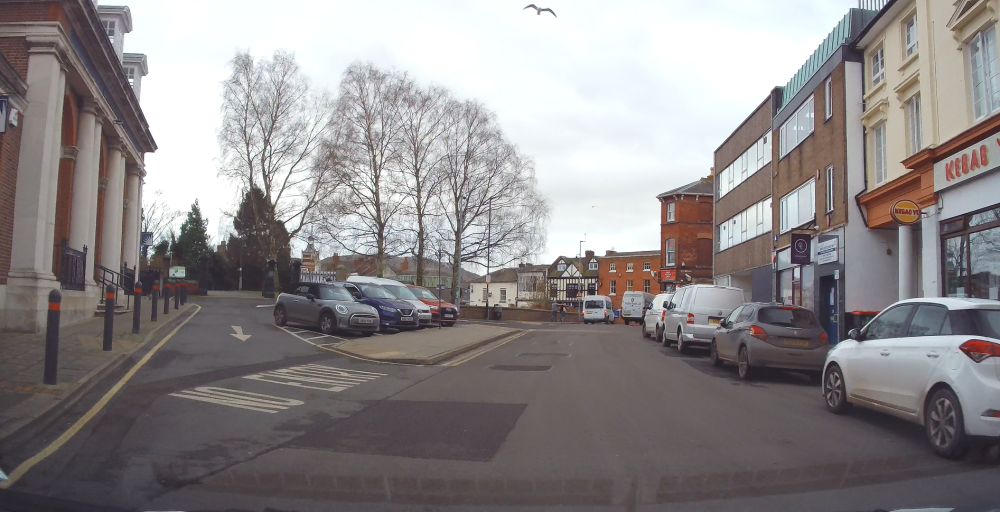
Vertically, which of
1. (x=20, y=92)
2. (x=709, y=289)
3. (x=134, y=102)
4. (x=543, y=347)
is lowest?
(x=543, y=347)

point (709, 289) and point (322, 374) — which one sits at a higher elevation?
point (709, 289)

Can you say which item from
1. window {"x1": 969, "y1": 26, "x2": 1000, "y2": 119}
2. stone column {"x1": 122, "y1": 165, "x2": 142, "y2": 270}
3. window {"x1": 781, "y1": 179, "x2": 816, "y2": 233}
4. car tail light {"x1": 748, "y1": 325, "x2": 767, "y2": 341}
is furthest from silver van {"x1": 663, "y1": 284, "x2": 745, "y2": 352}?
stone column {"x1": 122, "y1": 165, "x2": 142, "y2": 270}

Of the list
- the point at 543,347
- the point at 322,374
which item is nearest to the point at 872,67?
the point at 543,347

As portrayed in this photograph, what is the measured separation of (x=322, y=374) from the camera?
1256 cm

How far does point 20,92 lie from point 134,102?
32.0 feet

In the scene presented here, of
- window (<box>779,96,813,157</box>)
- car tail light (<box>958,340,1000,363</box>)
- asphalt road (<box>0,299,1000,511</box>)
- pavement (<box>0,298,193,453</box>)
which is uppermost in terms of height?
window (<box>779,96,813,157</box>)

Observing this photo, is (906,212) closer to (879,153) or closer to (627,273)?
(879,153)

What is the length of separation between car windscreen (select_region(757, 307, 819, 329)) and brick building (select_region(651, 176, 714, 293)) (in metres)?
35.3

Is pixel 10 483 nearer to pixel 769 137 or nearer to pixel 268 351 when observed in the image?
pixel 268 351

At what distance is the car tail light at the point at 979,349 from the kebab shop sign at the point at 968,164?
847cm

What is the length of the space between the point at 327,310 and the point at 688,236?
34201 mm

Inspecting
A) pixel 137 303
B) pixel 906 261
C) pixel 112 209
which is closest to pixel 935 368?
pixel 906 261

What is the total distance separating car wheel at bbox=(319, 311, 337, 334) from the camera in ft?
66.5

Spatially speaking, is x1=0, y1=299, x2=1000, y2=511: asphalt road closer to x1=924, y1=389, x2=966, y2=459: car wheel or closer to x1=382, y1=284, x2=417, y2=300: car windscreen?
x1=924, y1=389, x2=966, y2=459: car wheel
